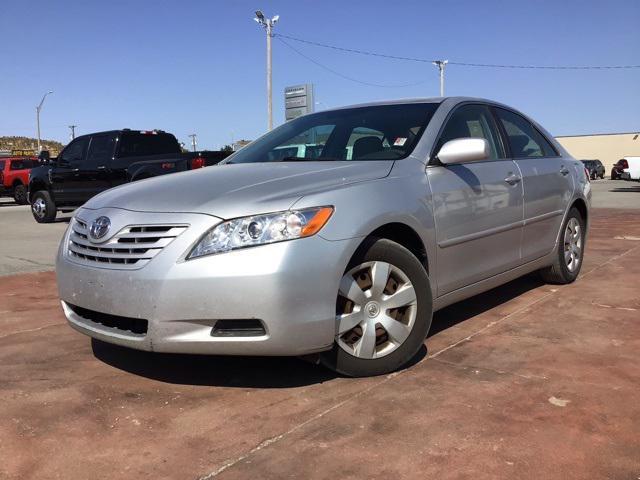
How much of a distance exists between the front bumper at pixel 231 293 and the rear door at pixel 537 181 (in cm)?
214

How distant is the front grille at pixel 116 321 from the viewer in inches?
118

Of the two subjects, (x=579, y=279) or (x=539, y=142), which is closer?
(x=539, y=142)

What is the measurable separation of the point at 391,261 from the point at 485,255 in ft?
3.58

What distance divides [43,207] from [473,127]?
41.3 feet

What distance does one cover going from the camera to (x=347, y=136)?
4.14 metres

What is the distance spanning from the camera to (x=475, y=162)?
4086 millimetres

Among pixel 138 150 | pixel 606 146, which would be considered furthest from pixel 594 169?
pixel 138 150

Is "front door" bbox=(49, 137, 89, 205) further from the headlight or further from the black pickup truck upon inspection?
the headlight

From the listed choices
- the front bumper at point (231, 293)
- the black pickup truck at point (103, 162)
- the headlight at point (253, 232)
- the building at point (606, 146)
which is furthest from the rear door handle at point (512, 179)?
the building at point (606, 146)

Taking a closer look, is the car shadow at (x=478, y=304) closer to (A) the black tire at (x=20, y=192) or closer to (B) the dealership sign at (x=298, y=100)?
(B) the dealership sign at (x=298, y=100)

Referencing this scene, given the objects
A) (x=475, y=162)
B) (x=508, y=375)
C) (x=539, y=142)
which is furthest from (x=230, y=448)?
(x=539, y=142)

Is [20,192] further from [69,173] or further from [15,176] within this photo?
[69,173]

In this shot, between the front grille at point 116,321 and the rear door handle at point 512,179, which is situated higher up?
the rear door handle at point 512,179

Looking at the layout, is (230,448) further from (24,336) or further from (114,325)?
(24,336)
